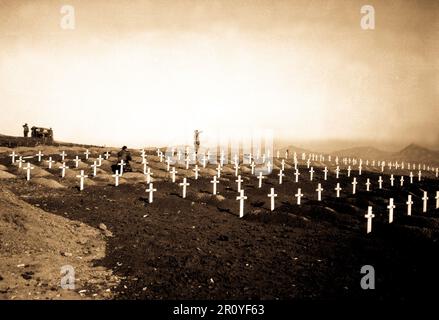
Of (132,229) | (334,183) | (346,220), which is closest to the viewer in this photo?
(132,229)

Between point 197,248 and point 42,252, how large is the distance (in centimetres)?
453

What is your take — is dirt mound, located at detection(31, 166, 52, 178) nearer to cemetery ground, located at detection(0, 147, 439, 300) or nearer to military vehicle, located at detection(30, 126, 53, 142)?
cemetery ground, located at detection(0, 147, 439, 300)

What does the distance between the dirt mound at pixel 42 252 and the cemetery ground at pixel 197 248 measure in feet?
0.08

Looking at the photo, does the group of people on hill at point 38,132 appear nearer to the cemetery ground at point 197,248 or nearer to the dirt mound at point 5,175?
the dirt mound at point 5,175

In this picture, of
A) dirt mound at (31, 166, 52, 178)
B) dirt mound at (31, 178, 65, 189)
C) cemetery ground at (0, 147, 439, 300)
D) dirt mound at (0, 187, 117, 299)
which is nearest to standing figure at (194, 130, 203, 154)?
dirt mound at (31, 166, 52, 178)

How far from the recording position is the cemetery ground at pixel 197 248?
745 centimetres

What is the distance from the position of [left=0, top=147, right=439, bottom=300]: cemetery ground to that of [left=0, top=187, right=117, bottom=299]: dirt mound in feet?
0.08

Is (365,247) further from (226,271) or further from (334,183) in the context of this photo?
(334,183)

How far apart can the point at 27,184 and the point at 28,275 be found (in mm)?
14310

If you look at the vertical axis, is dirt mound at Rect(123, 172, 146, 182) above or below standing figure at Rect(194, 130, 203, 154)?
below

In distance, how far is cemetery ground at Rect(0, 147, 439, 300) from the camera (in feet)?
24.5
